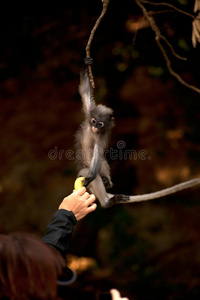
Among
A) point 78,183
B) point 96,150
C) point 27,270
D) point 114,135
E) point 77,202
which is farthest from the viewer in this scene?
point 114,135

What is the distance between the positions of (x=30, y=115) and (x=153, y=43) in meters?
2.73

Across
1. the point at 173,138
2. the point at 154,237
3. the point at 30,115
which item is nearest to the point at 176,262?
the point at 154,237

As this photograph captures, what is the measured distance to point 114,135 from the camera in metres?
5.01

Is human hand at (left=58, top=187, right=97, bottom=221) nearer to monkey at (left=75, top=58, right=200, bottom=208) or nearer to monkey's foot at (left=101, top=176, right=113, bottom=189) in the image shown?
monkey at (left=75, top=58, right=200, bottom=208)

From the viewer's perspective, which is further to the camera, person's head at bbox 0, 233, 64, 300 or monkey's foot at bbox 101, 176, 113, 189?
monkey's foot at bbox 101, 176, 113, 189

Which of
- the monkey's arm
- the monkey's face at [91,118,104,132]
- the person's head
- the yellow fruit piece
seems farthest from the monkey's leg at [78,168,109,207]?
the person's head

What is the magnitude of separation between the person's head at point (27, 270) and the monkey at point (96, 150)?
829 millimetres

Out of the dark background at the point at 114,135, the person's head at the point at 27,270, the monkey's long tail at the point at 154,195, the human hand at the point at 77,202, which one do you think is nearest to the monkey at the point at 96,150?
the monkey's long tail at the point at 154,195

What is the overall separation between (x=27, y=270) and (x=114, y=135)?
387cm

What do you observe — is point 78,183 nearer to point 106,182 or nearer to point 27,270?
point 106,182

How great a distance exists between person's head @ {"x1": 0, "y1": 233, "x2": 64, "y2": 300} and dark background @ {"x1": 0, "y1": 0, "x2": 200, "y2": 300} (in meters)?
2.19

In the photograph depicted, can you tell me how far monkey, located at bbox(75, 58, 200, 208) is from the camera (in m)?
2.01

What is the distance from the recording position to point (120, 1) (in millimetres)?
3670

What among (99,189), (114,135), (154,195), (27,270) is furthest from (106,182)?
(114,135)
